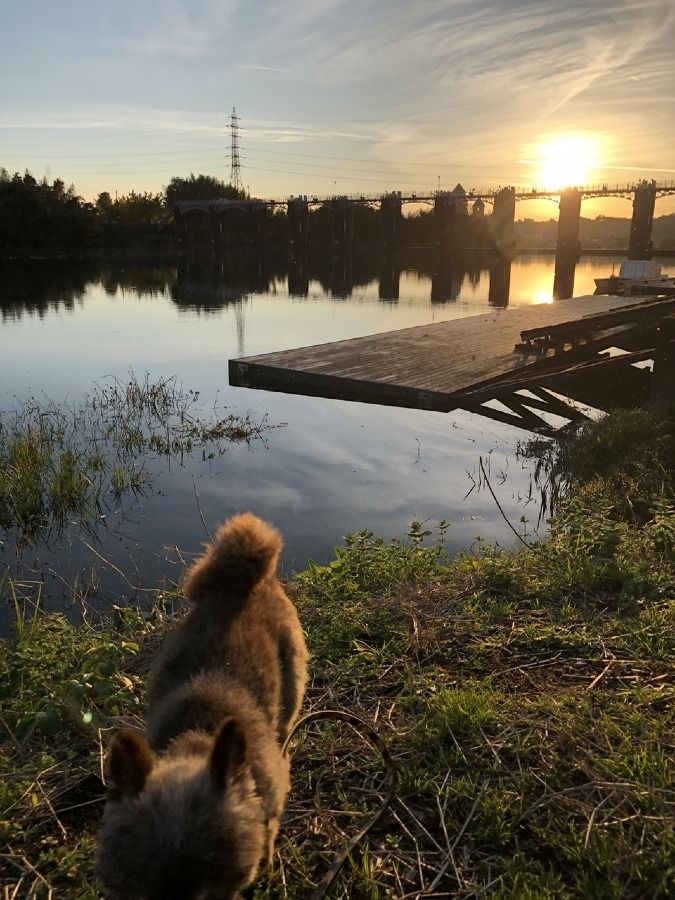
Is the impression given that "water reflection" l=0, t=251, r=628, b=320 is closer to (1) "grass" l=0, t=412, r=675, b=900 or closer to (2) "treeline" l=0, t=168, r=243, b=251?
(2) "treeline" l=0, t=168, r=243, b=251

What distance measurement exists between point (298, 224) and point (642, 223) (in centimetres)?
5652

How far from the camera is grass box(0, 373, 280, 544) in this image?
10.4 m

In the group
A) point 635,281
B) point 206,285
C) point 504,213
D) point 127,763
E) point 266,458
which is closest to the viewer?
point 127,763

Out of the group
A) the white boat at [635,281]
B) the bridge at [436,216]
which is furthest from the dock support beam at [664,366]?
the bridge at [436,216]

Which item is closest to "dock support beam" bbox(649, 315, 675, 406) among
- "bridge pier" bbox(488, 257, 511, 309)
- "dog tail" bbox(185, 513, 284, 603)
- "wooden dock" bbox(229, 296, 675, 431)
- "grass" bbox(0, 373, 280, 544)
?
"wooden dock" bbox(229, 296, 675, 431)

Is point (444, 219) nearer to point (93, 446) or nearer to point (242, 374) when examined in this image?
point (242, 374)

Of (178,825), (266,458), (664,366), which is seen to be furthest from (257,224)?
(178,825)

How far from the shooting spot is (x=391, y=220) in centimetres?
11262

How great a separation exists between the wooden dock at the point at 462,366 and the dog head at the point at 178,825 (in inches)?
455

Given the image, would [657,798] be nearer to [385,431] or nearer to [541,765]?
Answer: [541,765]

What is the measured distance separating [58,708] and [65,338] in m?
26.8

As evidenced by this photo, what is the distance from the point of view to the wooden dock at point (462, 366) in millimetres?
14195

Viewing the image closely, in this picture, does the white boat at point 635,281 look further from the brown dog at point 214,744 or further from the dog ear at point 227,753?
the dog ear at point 227,753

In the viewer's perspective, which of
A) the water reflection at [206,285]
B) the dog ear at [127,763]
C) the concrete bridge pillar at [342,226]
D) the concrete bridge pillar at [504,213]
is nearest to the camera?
the dog ear at [127,763]
